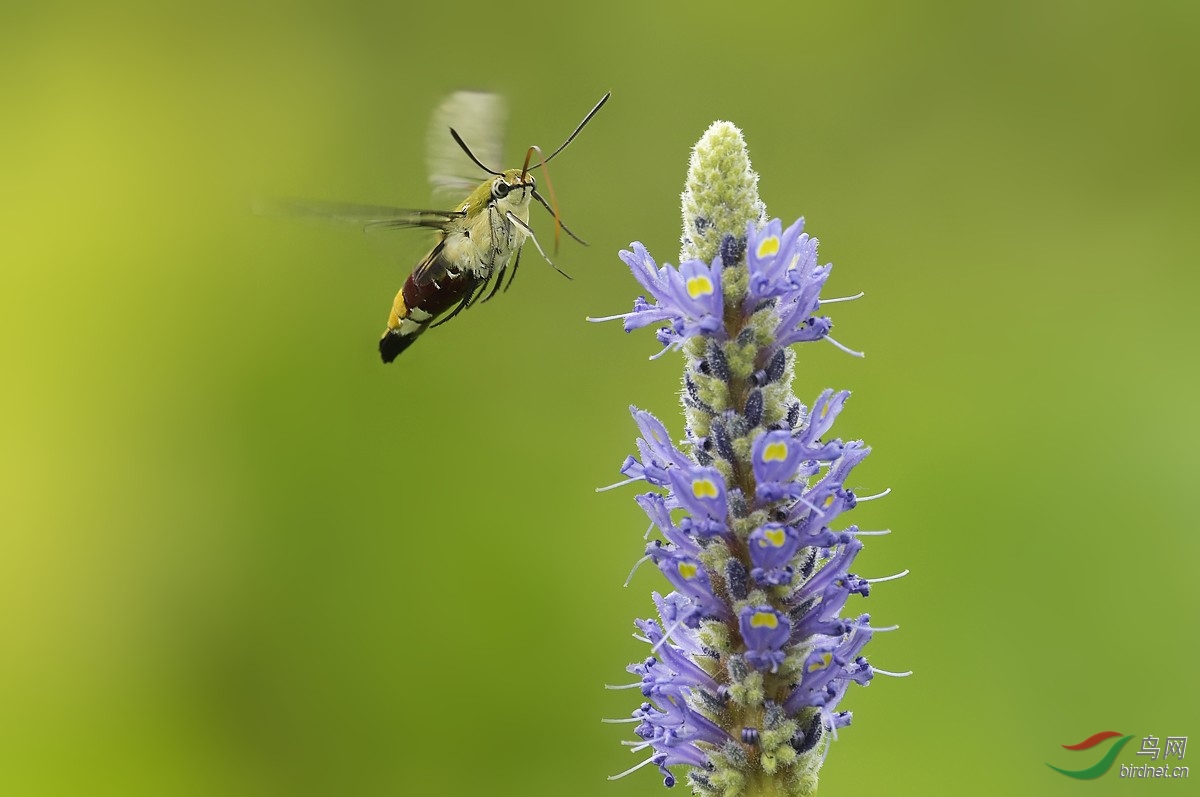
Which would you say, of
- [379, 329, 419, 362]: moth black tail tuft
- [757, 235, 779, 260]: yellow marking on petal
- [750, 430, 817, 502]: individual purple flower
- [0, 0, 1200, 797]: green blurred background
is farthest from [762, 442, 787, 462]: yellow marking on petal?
[0, 0, 1200, 797]: green blurred background

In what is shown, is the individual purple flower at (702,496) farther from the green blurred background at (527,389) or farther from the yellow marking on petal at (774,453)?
the green blurred background at (527,389)

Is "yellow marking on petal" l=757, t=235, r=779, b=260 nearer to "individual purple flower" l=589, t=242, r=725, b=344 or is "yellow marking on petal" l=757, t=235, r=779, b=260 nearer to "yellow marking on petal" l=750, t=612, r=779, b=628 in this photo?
"individual purple flower" l=589, t=242, r=725, b=344

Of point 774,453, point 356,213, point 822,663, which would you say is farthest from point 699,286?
point 356,213

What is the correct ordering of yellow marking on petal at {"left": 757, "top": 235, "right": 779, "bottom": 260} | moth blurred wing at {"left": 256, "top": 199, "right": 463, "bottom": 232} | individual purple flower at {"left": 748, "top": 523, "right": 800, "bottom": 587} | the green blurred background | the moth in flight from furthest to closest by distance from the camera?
the green blurred background
the moth in flight
moth blurred wing at {"left": 256, "top": 199, "right": 463, "bottom": 232}
yellow marking on petal at {"left": 757, "top": 235, "right": 779, "bottom": 260}
individual purple flower at {"left": 748, "top": 523, "right": 800, "bottom": 587}

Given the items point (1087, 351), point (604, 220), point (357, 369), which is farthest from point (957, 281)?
point (357, 369)

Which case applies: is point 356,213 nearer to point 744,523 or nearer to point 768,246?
point 768,246

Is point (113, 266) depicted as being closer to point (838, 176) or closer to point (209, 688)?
point (209, 688)
